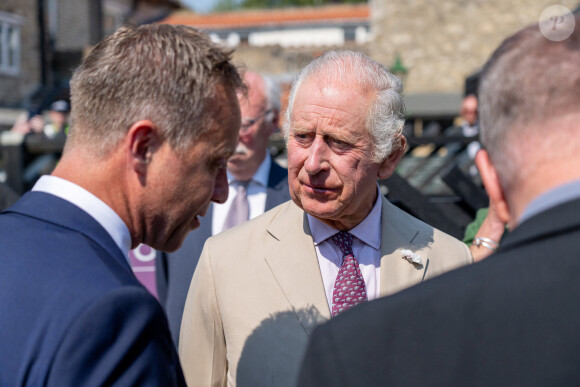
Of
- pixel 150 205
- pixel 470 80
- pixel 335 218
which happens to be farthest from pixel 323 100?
pixel 470 80

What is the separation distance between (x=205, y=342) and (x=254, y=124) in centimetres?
178

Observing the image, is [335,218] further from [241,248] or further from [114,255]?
[114,255]

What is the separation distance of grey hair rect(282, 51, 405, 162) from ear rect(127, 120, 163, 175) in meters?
1.01

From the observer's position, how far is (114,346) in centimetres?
124

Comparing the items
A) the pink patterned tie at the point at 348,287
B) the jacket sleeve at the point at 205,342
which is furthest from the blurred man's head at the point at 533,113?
the jacket sleeve at the point at 205,342

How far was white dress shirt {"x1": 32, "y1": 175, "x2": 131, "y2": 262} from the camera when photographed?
144 centimetres

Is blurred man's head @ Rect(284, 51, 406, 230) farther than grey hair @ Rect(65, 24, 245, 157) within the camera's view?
Yes

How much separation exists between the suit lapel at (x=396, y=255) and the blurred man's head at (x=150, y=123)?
963 mm

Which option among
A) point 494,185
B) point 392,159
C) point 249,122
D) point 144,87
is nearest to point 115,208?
point 144,87

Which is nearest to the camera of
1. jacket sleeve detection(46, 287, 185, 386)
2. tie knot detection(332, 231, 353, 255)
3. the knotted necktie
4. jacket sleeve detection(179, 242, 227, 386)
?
jacket sleeve detection(46, 287, 185, 386)

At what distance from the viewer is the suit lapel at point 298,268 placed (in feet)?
7.26

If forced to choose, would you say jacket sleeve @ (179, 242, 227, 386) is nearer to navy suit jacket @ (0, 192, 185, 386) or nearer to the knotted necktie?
navy suit jacket @ (0, 192, 185, 386)

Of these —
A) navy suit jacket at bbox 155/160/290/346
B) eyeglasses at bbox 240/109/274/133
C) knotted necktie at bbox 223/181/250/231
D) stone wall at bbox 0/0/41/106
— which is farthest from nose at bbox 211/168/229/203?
stone wall at bbox 0/0/41/106

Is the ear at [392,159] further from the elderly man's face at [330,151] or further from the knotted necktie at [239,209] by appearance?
the knotted necktie at [239,209]
